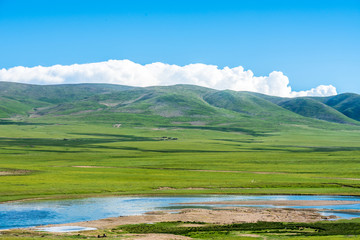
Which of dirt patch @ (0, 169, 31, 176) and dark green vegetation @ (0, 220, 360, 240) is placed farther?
dirt patch @ (0, 169, 31, 176)

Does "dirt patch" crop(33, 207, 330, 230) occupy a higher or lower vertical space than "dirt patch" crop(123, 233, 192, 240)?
lower

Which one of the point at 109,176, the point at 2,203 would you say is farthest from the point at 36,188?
the point at 109,176

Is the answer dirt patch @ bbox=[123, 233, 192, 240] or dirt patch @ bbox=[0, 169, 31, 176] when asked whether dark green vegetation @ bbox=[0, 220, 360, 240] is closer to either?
dirt patch @ bbox=[123, 233, 192, 240]

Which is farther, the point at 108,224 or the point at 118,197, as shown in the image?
the point at 118,197

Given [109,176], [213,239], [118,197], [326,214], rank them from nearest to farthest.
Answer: [213,239]
[326,214]
[118,197]
[109,176]

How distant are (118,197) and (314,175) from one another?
50130 millimetres

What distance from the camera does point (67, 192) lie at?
6994 cm

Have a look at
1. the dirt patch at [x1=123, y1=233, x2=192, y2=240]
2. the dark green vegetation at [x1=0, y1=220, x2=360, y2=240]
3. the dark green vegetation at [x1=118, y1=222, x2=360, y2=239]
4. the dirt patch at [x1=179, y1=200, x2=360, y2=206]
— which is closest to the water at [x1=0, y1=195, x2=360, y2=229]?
the dirt patch at [x1=179, y1=200, x2=360, y2=206]

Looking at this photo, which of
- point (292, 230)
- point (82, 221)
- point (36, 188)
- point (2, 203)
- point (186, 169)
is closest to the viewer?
point (292, 230)

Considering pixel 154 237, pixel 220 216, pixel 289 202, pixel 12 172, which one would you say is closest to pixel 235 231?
pixel 220 216

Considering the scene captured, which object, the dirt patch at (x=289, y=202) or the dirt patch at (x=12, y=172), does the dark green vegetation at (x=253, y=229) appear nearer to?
the dirt patch at (x=289, y=202)

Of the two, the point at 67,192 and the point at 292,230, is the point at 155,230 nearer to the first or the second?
the point at 292,230

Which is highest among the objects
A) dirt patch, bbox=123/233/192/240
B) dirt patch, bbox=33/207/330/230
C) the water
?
dirt patch, bbox=123/233/192/240

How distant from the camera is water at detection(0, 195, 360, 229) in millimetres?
51125
